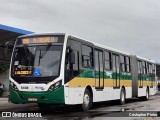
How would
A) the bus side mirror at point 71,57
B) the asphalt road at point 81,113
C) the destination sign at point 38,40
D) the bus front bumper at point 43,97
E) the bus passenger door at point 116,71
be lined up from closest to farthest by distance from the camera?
the asphalt road at point 81,113 → the bus front bumper at point 43,97 → the bus side mirror at point 71,57 → the destination sign at point 38,40 → the bus passenger door at point 116,71

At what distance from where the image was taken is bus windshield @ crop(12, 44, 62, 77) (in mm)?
14547

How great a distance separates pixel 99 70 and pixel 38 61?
14.6 feet

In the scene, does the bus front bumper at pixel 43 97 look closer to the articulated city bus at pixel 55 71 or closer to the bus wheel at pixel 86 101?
the articulated city bus at pixel 55 71

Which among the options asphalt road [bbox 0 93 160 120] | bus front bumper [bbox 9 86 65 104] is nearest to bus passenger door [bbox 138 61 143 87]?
asphalt road [bbox 0 93 160 120]

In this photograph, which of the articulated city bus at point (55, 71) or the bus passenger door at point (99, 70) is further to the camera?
the bus passenger door at point (99, 70)

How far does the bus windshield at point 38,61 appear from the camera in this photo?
14.5m

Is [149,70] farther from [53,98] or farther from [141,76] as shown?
[53,98]

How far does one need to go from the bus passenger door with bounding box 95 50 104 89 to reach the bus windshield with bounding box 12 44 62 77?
3713 mm

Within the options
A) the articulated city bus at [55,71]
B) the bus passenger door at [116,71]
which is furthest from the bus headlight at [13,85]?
the bus passenger door at [116,71]

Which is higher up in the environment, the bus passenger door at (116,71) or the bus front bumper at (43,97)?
the bus passenger door at (116,71)

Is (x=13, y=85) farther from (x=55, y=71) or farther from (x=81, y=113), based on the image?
(x=81, y=113)

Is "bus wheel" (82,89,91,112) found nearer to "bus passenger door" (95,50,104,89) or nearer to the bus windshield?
"bus passenger door" (95,50,104,89)

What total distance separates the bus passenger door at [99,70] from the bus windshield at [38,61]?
3.71 metres

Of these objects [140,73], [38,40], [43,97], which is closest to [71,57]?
[38,40]
